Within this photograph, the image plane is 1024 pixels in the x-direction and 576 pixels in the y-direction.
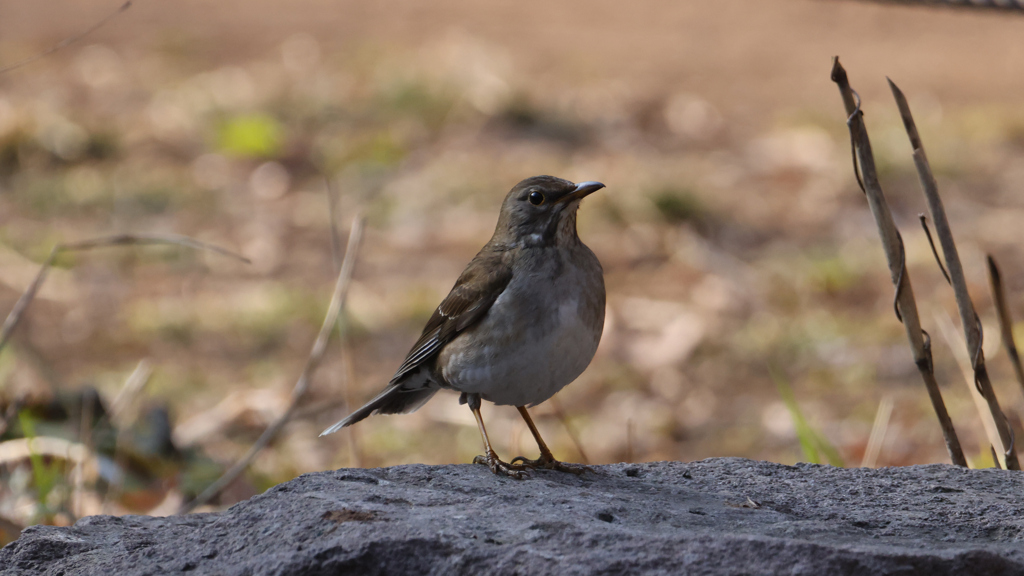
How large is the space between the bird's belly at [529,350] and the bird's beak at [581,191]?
378 millimetres

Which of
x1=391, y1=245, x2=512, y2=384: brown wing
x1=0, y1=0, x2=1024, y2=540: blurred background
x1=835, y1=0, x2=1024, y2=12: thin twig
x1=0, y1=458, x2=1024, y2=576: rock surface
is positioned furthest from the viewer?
x1=0, y1=0, x2=1024, y2=540: blurred background

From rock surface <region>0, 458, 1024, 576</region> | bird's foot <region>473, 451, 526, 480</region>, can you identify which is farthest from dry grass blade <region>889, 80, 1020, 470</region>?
bird's foot <region>473, 451, 526, 480</region>

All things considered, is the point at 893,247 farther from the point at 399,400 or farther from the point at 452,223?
the point at 452,223

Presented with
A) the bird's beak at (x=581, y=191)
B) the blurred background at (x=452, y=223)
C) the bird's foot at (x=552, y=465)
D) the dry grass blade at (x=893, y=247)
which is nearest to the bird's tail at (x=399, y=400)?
the blurred background at (x=452, y=223)

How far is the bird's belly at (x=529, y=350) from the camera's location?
3523 mm

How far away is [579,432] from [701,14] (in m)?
11.0

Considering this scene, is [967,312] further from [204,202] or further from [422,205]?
[204,202]

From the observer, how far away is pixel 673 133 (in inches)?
443

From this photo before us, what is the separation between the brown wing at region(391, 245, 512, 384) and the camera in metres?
3.76

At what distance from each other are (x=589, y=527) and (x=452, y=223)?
6535 millimetres

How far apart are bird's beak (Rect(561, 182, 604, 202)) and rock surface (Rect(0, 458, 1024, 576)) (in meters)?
0.92

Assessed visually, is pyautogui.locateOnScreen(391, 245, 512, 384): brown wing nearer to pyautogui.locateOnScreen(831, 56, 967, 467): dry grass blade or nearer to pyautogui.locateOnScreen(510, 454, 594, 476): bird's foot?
pyautogui.locateOnScreen(510, 454, 594, 476): bird's foot

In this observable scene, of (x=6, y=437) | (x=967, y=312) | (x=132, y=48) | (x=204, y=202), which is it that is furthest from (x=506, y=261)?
(x=132, y=48)

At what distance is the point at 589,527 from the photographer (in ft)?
8.23
